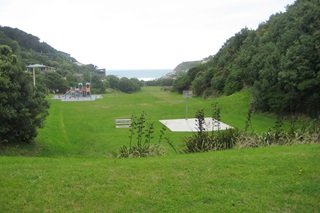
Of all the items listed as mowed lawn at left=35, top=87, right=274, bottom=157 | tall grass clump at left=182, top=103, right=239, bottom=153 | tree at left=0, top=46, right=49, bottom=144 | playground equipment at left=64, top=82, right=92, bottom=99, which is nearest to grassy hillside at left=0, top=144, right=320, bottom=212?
tall grass clump at left=182, top=103, right=239, bottom=153

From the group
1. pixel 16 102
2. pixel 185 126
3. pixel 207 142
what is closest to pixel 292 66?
pixel 185 126

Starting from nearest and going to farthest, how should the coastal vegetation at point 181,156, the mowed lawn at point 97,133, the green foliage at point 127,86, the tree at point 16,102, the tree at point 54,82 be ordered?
the coastal vegetation at point 181,156 < the tree at point 16,102 < the mowed lawn at point 97,133 < the tree at point 54,82 < the green foliage at point 127,86

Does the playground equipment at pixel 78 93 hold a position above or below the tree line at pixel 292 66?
below

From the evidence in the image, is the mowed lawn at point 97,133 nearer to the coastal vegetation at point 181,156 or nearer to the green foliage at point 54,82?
the coastal vegetation at point 181,156

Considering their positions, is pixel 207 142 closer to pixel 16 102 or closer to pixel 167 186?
pixel 167 186

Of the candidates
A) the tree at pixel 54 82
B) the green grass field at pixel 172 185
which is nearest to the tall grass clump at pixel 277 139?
the green grass field at pixel 172 185

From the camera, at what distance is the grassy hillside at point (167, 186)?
3.92m

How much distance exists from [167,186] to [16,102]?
10112mm

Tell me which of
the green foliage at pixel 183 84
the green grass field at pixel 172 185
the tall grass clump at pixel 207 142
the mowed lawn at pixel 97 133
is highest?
the green foliage at pixel 183 84

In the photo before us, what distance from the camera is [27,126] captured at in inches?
504

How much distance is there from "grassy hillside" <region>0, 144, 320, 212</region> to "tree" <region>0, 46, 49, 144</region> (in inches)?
274

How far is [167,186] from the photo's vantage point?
4.61m

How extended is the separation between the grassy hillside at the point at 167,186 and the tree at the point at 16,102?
6.97m

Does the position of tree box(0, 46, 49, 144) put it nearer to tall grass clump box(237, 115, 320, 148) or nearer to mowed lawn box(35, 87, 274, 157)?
mowed lawn box(35, 87, 274, 157)
